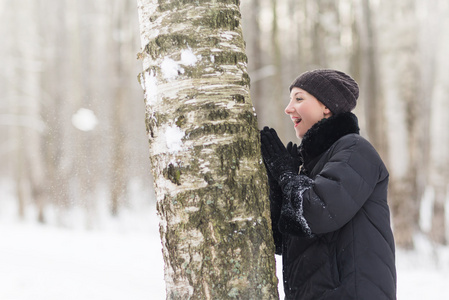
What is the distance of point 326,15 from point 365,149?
1249cm

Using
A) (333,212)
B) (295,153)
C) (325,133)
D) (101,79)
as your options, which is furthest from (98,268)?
(101,79)

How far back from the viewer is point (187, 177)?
5.27 feet

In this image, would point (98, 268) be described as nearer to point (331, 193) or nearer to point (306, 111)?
point (306, 111)

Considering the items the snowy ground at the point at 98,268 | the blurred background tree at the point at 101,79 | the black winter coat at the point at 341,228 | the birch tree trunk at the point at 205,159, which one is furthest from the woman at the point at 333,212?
the blurred background tree at the point at 101,79

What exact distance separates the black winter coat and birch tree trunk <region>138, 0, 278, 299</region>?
0.52ft

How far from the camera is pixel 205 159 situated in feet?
5.28

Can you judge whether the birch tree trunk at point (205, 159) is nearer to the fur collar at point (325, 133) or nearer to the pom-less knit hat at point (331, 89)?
the fur collar at point (325, 133)

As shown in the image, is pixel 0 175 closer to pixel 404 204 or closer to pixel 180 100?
pixel 404 204

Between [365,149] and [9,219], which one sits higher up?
[365,149]

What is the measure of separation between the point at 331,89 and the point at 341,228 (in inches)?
27.1

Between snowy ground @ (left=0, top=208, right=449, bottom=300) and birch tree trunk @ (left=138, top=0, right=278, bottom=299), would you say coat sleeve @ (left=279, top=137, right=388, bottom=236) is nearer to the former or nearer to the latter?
birch tree trunk @ (left=138, top=0, right=278, bottom=299)

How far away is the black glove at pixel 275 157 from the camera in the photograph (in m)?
1.92

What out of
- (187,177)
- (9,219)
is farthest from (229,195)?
(9,219)

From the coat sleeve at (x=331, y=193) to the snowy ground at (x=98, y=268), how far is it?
4246 millimetres
